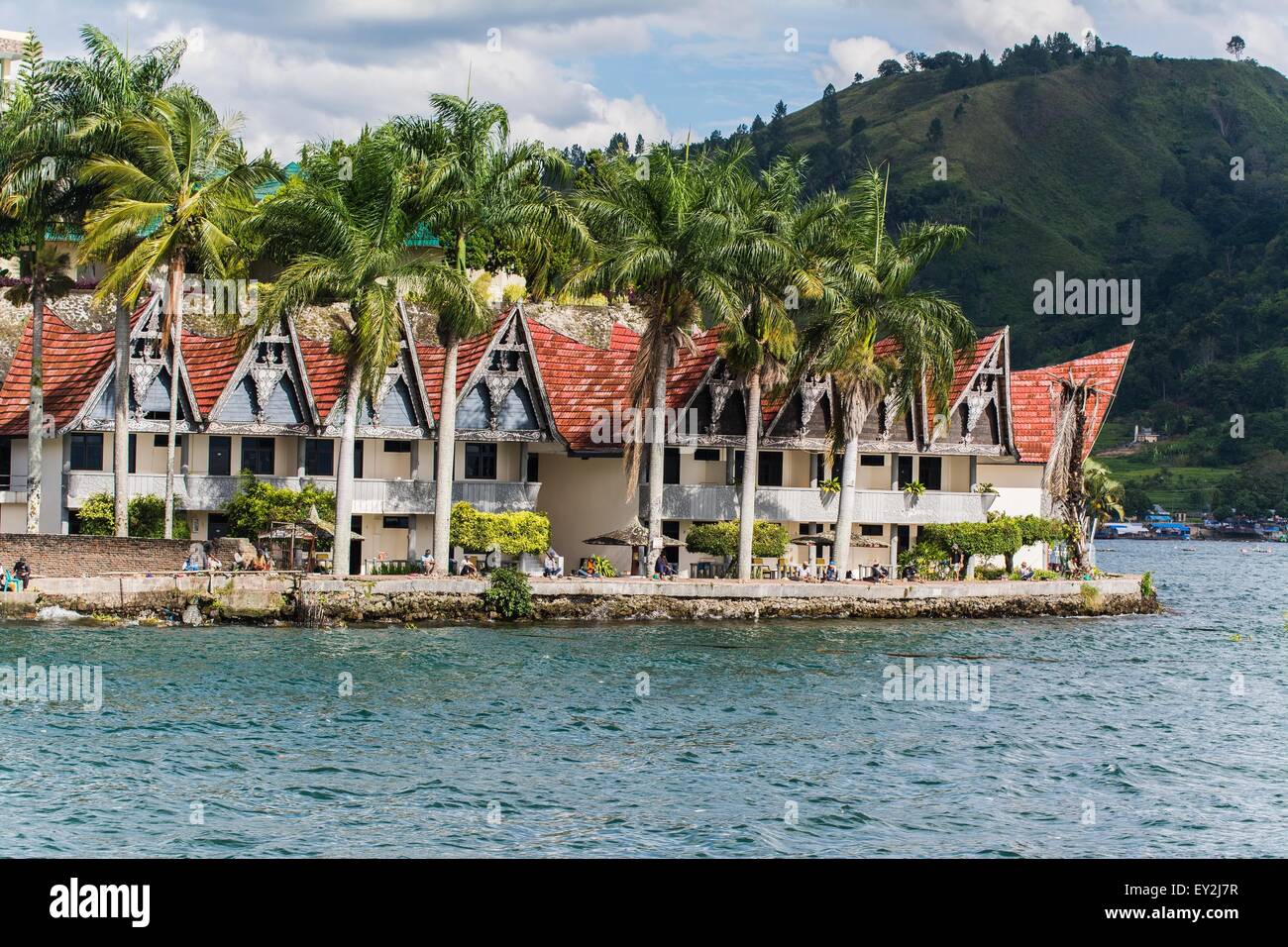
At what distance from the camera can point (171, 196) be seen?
6462 centimetres

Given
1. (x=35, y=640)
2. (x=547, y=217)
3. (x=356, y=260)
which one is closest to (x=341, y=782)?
(x=35, y=640)

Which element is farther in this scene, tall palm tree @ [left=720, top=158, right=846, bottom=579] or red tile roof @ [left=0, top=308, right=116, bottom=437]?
red tile roof @ [left=0, top=308, right=116, bottom=437]

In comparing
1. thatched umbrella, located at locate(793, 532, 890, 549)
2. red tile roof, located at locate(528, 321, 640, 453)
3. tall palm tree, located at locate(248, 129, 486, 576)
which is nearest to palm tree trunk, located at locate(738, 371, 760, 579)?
thatched umbrella, located at locate(793, 532, 890, 549)

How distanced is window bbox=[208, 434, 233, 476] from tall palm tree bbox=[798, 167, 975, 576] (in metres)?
25.4

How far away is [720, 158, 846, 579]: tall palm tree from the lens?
67.8 metres

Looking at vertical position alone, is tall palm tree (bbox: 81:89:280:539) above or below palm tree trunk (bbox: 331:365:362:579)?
above

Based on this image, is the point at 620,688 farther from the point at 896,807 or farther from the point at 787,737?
the point at 896,807

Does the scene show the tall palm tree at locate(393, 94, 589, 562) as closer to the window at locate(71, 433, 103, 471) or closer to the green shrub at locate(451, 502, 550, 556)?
the green shrub at locate(451, 502, 550, 556)

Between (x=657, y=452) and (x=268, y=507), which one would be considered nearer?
(x=268, y=507)

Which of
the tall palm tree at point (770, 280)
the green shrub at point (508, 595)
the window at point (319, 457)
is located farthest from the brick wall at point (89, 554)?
the tall palm tree at point (770, 280)

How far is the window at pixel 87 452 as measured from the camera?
225 feet

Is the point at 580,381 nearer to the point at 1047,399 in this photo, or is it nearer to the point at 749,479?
the point at 749,479

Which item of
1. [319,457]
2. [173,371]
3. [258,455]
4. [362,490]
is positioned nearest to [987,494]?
[362,490]

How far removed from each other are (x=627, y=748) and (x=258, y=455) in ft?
125
